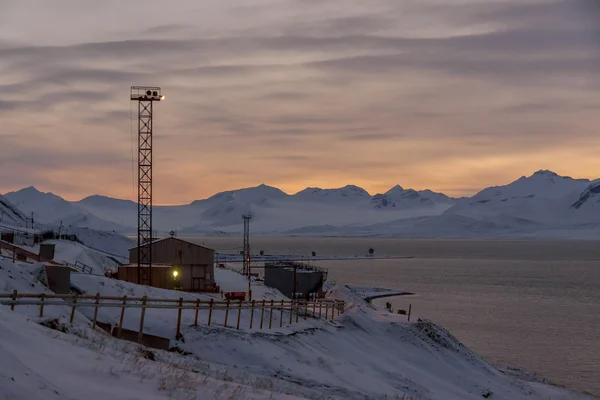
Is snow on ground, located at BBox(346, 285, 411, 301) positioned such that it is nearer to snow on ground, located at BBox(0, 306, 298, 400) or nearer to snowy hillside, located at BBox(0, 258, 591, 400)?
snowy hillside, located at BBox(0, 258, 591, 400)

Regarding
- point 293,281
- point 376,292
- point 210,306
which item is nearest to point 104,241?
point 376,292

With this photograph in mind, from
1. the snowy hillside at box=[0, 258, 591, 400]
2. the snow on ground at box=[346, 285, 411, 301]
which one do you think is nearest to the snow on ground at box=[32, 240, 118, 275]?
the snowy hillside at box=[0, 258, 591, 400]

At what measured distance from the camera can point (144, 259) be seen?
232ft

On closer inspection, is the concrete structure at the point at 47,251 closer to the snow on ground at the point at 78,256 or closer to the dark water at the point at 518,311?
the snow on ground at the point at 78,256

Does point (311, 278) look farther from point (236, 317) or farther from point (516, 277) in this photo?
point (516, 277)

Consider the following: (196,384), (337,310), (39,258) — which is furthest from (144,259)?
(196,384)

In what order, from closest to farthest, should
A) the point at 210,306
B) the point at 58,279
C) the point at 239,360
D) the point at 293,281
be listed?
the point at 239,360, the point at 210,306, the point at 58,279, the point at 293,281

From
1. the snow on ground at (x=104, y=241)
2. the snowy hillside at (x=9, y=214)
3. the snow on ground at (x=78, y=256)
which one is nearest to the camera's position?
the snow on ground at (x=78, y=256)

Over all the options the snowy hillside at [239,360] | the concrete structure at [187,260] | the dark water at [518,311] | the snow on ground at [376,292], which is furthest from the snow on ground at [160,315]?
the snow on ground at [376,292]

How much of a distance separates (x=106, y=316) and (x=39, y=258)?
28156mm

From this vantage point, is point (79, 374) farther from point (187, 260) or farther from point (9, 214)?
point (9, 214)

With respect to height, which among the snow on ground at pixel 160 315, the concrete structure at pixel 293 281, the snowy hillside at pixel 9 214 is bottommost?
the concrete structure at pixel 293 281

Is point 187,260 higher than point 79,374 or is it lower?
lower

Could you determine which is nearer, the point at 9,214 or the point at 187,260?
the point at 187,260
